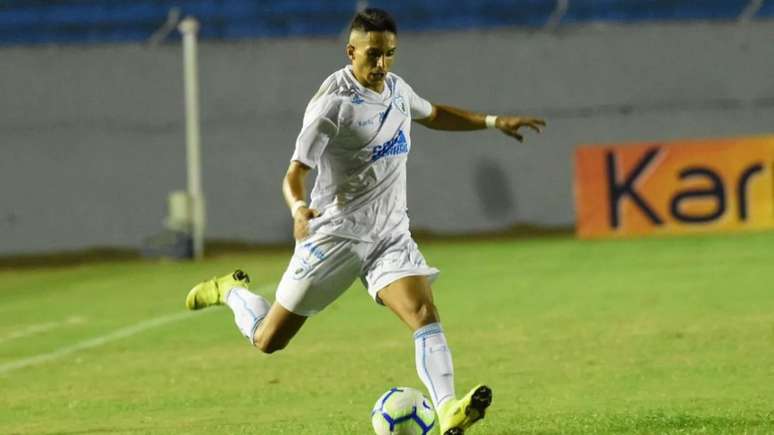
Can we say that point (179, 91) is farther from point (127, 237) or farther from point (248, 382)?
point (248, 382)

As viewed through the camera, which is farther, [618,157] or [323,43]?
[323,43]

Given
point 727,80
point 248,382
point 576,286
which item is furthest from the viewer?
point 727,80

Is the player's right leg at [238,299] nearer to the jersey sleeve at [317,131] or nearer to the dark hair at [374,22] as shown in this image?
the jersey sleeve at [317,131]

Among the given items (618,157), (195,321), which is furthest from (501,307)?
(618,157)

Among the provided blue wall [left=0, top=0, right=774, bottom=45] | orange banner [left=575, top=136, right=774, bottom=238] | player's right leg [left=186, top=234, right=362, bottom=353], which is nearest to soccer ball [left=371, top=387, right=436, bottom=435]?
player's right leg [left=186, top=234, right=362, bottom=353]

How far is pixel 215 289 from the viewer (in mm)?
9094

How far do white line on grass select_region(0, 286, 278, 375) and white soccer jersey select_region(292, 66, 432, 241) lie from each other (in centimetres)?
453

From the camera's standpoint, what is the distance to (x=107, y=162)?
2341 cm

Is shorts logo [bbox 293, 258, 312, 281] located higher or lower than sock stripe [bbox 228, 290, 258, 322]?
higher

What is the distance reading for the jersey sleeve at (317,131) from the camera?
7.11 m

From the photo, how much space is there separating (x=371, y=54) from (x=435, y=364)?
1.47 meters

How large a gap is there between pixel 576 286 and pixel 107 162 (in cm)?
1016

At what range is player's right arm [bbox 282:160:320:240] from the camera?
6617mm

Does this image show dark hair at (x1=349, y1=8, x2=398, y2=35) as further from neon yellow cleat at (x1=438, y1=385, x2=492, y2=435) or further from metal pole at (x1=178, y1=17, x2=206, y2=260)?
metal pole at (x1=178, y1=17, x2=206, y2=260)
